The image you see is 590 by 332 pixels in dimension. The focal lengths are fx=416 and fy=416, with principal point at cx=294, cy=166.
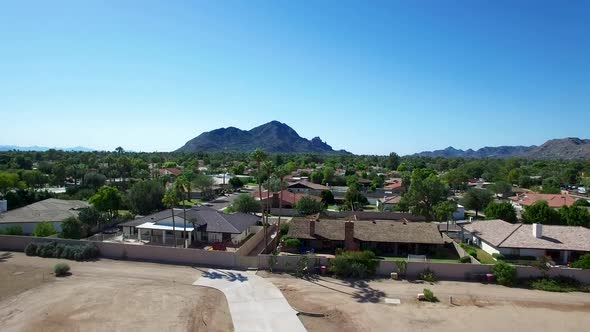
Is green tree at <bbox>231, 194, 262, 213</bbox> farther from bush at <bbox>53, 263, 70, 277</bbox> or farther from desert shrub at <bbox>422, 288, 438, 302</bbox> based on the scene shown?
desert shrub at <bbox>422, 288, 438, 302</bbox>

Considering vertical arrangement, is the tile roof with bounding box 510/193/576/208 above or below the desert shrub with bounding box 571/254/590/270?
above

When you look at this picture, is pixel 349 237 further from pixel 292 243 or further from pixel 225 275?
pixel 225 275

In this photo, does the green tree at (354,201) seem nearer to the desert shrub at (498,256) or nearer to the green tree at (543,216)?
the green tree at (543,216)

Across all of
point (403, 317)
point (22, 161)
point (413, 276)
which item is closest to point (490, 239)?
point (413, 276)

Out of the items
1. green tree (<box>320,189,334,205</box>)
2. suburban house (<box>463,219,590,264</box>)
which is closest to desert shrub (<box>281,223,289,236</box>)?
suburban house (<box>463,219,590,264</box>)

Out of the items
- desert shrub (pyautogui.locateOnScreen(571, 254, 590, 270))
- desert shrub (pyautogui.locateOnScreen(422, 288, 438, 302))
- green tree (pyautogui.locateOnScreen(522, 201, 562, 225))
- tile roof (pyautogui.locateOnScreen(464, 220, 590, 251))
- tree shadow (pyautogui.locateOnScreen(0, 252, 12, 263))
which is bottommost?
desert shrub (pyautogui.locateOnScreen(422, 288, 438, 302))

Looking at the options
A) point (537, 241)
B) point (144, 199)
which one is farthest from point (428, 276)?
point (144, 199)

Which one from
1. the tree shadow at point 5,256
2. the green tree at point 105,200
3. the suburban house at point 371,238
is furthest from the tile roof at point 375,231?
the tree shadow at point 5,256

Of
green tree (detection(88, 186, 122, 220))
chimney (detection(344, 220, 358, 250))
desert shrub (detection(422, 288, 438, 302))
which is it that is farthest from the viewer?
green tree (detection(88, 186, 122, 220))
